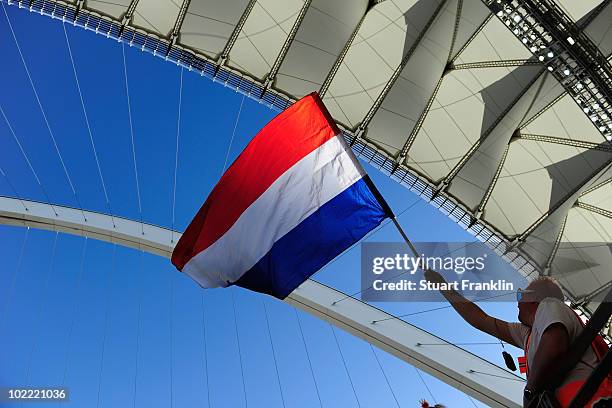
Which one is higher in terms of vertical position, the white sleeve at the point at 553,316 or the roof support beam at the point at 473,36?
the roof support beam at the point at 473,36

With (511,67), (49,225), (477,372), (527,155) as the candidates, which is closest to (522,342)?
(477,372)

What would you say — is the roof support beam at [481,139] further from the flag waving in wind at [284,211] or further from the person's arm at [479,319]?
the person's arm at [479,319]

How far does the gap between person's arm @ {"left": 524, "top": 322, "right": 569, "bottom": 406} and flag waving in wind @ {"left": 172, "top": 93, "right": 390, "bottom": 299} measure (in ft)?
14.7

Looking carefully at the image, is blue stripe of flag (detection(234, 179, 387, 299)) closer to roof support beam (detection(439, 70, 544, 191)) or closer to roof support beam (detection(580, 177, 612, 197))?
roof support beam (detection(439, 70, 544, 191))

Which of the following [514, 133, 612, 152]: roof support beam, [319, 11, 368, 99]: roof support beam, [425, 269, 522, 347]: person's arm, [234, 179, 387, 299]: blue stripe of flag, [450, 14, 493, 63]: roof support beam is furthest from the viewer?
[319, 11, 368, 99]: roof support beam

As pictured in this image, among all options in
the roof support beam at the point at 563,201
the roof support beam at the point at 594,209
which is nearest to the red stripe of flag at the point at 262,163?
the roof support beam at the point at 563,201

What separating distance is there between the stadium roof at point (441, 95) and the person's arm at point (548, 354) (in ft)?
58.8

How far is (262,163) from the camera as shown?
845 centimetres

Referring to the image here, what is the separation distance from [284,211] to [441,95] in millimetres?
15864

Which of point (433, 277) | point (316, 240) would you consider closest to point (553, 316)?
point (433, 277)

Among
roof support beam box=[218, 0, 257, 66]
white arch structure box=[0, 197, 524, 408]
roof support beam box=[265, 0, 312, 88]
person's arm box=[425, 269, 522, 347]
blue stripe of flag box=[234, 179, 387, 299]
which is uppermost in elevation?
roof support beam box=[218, 0, 257, 66]

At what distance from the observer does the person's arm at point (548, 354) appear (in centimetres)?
290

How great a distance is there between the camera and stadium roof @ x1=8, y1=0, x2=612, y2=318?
2086 centimetres

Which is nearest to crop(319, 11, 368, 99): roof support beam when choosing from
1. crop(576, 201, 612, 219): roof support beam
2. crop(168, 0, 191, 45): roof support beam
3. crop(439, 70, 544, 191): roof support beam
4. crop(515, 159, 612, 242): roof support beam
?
crop(168, 0, 191, 45): roof support beam
